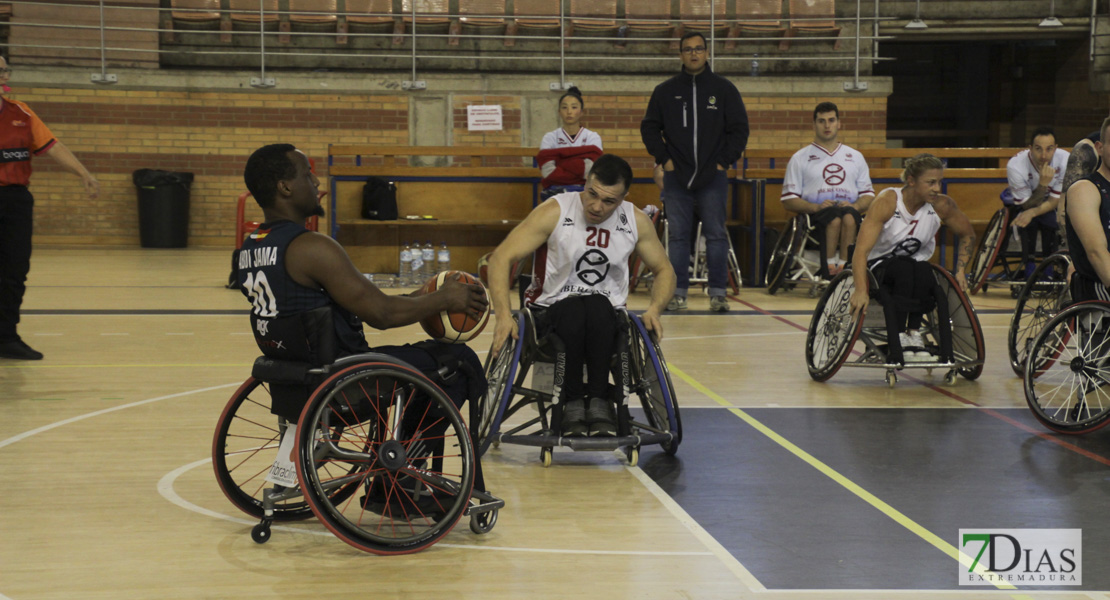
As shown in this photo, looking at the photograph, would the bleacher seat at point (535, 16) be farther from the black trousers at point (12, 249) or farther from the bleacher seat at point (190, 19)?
the black trousers at point (12, 249)

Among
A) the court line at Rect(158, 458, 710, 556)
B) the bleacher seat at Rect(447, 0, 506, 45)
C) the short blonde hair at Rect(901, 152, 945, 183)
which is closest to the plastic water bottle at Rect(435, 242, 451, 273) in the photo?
the bleacher seat at Rect(447, 0, 506, 45)

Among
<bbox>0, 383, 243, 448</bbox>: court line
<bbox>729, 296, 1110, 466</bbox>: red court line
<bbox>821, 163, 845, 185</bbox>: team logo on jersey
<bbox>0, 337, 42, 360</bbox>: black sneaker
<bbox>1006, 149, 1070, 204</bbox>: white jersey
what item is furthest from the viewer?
<bbox>1006, 149, 1070, 204</bbox>: white jersey

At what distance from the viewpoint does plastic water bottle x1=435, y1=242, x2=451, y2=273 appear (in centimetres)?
1165

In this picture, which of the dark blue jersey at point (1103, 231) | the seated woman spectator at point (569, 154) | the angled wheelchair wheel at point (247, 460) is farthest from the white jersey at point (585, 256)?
the seated woman spectator at point (569, 154)

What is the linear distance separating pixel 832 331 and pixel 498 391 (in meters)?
2.52

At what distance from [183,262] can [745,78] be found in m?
7.37

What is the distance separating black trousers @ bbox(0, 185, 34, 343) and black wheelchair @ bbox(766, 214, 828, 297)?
6129 millimetres

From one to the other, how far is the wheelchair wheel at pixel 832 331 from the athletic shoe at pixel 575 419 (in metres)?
2.05

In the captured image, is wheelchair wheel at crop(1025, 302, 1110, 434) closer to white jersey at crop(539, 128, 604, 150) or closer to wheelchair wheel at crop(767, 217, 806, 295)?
wheelchair wheel at crop(767, 217, 806, 295)

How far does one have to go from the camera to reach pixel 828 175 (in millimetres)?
10273

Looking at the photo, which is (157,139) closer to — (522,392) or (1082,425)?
(522,392)

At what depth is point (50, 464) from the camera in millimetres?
4691

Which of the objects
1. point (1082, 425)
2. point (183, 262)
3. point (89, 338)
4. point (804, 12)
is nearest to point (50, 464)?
point (89, 338)

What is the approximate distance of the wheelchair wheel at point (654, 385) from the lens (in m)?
4.75
